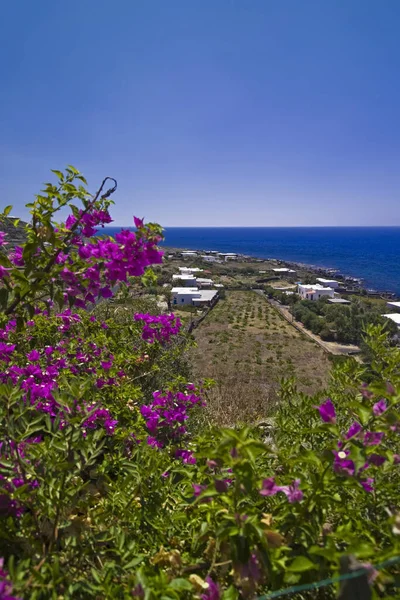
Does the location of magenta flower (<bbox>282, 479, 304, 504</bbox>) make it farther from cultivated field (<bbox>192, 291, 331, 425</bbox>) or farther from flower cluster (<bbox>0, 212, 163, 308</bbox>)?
cultivated field (<bbox>192, 291, 331, 425</bbox>)

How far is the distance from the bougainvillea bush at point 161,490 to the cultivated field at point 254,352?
495 inches

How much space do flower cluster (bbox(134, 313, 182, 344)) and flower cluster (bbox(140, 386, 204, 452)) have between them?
3.40 feet

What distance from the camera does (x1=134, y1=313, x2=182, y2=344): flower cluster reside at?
3.57m

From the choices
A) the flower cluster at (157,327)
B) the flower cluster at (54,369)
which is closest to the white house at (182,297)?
the flower cluster at (157,327)

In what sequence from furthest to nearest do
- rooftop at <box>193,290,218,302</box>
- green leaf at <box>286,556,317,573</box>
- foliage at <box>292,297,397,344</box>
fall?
rooftop at <box>193,290,218,302</box>, foliage at <box>292,297,397,344</box>, green leaf at <box>286,556,317,573</box>

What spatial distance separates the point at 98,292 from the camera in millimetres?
1780

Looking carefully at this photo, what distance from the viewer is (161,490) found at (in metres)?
1.40

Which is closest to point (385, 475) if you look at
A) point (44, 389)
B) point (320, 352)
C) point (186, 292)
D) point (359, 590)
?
point (359, 590)

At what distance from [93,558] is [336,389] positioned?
1504mm

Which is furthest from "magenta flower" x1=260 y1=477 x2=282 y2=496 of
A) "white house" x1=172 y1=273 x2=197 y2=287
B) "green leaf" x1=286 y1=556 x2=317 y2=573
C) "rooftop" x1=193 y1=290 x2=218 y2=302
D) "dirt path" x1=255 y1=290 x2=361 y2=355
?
"white house" x1=172 y1=273 x2=197 y2=287

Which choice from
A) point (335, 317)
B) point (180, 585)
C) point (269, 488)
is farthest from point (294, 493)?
point (335, 317)

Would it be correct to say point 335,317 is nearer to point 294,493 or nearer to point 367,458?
point 367,458

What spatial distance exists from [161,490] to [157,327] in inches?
90.2

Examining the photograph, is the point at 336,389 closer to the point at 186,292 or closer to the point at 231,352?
the point at 231,352
